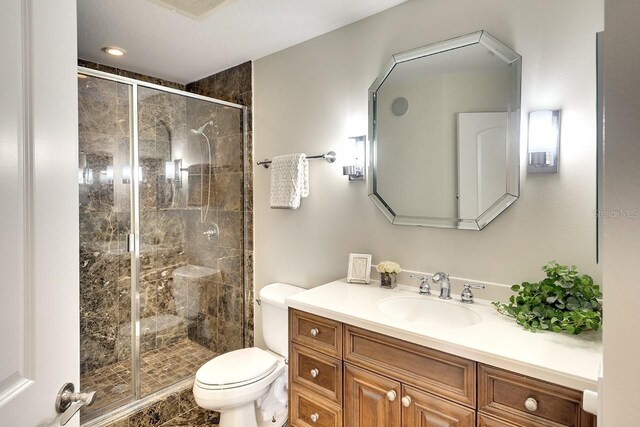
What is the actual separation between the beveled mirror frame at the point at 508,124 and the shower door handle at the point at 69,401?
150 centimetres

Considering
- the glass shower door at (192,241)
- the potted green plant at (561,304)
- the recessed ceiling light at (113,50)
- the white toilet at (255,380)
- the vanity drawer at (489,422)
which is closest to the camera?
the vanity drawer at (489,422)

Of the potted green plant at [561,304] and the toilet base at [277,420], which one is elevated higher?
the potted green plant at [561,304]

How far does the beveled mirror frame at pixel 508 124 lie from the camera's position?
59.2 inches

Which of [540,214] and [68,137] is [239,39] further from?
[540,214]

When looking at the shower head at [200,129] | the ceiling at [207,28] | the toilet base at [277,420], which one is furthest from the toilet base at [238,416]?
the ceiling at [207,28]

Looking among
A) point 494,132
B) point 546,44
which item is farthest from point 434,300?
point 546,44

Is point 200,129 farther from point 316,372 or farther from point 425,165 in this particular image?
point 316,372

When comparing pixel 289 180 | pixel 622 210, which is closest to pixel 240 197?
pixel 289 180

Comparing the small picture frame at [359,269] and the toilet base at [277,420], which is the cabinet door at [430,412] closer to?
the small picture frame at [359,269]

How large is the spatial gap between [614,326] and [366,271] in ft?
4.68

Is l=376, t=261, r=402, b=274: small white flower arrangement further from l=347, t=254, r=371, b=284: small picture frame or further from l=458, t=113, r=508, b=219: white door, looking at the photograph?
l=458, t=113, r=508, b=219: white door

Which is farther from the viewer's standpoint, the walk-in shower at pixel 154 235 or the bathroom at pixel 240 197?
the walk-in shower at pixel 154 235

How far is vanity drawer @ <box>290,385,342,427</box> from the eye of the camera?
148cm

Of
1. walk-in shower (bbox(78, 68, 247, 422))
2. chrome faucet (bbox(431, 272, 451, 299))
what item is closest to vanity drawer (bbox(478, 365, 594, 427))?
chrome faucet (bbox(431, 272, 451, 299))
